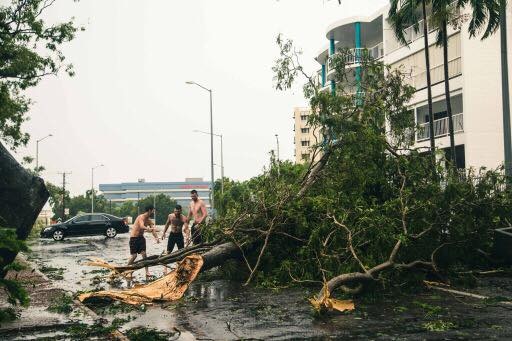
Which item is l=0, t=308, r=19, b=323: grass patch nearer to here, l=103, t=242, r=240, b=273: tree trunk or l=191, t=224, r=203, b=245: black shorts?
l=103, t=242, r=240, b=273: tree trunk

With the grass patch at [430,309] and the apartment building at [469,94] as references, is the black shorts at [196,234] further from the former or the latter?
the apartment building at [469,94]

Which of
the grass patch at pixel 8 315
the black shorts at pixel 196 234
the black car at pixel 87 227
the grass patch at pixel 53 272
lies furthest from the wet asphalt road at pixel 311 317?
the black car at pixel 87 227

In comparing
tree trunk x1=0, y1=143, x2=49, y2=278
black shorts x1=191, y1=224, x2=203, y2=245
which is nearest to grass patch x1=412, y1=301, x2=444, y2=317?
black shorts x1=191, y1=224, x2=203, y2=245

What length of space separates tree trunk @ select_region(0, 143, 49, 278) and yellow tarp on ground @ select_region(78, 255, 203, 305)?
67.8 inches

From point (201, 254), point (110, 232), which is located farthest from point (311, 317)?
point (110, 232)

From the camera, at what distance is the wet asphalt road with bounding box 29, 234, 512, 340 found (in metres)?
6.29

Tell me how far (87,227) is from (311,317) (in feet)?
85.4

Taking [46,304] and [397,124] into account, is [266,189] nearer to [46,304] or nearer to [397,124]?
[397,124]

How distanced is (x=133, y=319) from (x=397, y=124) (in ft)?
27.4

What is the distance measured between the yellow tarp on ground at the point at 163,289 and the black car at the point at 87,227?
22.6 meters

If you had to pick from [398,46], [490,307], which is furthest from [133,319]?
[398,46]

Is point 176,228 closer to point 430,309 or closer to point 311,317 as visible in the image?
point 311,317

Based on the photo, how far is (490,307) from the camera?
7.80 metres

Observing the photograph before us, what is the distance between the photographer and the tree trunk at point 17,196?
9.24 metres
